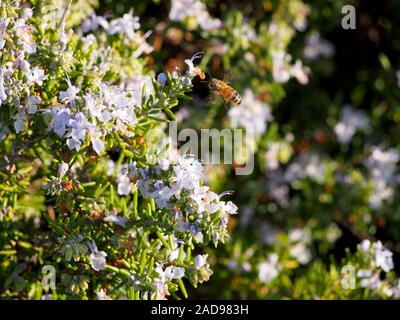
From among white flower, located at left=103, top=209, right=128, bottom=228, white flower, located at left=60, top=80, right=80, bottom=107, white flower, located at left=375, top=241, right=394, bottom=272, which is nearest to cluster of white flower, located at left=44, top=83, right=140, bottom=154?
white flower, located at left=60, top=80, right=80, bottom=107

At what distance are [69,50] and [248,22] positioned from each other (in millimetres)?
1403

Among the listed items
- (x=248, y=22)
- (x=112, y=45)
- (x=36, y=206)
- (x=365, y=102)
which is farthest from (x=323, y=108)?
A: (x=36, y=206)

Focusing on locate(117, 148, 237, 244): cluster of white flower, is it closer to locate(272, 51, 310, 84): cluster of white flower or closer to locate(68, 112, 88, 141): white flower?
locate(68, 112, 88, 141): white flower

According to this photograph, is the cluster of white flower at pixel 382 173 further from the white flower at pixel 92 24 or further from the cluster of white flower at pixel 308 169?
the white flower at pixel 92 24

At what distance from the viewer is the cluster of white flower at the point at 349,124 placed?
10.8 feet

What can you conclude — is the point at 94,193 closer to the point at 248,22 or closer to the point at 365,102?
the point at 248,22

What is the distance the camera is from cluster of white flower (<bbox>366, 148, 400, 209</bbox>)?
311 centimetres

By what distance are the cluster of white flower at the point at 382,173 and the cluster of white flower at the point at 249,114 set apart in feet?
1.93

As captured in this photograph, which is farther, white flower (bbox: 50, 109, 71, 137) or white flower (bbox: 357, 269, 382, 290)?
white flower (bbox: 357, 269, 382, 290)

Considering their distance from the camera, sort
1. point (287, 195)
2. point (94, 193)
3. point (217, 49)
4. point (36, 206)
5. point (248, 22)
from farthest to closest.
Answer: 1. point (287, 195)
2. point (248, 22)
3. point (217, 49)
4. point (36, 206)
5. point (94, 193)

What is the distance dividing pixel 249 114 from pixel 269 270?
0.70 m

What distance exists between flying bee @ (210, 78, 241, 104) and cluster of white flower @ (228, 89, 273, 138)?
2.07 feet

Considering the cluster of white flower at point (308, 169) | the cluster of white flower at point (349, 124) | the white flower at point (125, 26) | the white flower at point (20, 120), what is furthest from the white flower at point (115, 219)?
the cluster of white flower at point (349, 124)

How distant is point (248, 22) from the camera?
3.00m
